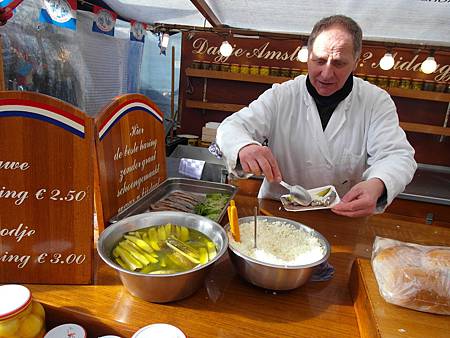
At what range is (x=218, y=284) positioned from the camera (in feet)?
3.45

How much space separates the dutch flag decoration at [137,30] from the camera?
13.9 feet

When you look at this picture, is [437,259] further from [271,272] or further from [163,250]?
[163,250]

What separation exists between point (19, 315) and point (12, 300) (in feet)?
0.15

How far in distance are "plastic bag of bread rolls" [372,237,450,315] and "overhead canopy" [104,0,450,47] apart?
2680 millimetres

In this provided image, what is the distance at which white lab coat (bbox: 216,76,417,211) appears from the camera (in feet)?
6.22

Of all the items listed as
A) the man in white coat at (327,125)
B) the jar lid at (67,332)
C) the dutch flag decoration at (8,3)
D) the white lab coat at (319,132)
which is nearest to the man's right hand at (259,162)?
the man in white coat at (327,125)

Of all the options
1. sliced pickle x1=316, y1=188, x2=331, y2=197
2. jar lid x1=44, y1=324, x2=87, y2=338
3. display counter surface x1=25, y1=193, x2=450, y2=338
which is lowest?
display counter surface x1=25, y1=193, x2=450, y2=338

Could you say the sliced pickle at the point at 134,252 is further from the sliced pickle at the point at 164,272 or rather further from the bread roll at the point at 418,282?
the bread roll at the point at 418,282

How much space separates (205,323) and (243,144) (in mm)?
844

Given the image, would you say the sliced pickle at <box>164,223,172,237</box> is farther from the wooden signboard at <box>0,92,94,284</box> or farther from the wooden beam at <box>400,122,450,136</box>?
the wooden beam at <box>400,122,450,136</box>

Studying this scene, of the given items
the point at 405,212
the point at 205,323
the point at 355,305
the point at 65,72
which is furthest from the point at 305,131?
the point at 65,72

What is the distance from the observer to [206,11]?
141 inches

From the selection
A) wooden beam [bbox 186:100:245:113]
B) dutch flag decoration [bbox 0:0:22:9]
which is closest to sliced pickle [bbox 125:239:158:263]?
dutch flag decoration [bbox 0:0:22:9]

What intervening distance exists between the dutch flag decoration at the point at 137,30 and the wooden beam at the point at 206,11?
1.03 meters
